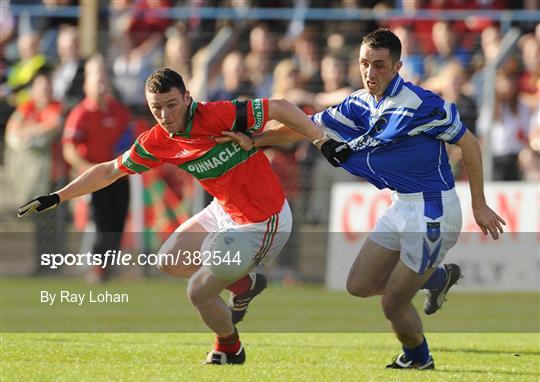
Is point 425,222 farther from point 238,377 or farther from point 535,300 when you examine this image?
point 535,300

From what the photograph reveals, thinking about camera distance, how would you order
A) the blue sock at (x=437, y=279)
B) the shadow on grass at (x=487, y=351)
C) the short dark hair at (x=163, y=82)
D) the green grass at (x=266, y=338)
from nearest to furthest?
the green grass at (x=266, y=338), the short dark hair at (x=163, y=82), the blue sock at (x=437, y=279), the shadow on grass at (x=487, y=351)

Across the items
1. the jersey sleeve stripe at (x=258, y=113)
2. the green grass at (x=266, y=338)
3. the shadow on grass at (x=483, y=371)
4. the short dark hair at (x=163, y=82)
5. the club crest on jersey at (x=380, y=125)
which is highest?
the short dark hair at (x=163, y=82)

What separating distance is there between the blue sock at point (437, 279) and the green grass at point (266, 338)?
0.56m

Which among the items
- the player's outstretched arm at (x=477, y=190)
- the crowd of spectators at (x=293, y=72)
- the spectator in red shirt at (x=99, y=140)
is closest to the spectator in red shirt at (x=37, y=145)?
the crowd of spectators at (x=293, y=72)

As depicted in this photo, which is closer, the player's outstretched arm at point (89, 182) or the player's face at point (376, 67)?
the player's face at point (376, 67)

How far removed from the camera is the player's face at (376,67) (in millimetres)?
8664

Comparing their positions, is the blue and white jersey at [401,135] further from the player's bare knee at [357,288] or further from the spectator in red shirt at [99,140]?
the spectator in red shirt at [99,140]

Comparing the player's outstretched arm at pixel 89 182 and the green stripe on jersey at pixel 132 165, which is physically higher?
the green stripe on jersey at pixel 132 165

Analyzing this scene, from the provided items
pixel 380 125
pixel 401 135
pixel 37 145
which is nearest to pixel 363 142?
pixel 380 125

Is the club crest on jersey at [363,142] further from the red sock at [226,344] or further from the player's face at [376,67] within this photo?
the red sock at [226,344]

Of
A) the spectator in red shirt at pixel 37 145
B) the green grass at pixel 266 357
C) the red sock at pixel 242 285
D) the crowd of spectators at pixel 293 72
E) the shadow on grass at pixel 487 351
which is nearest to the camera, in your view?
the green grass at pixel 266 357

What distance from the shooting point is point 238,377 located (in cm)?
785

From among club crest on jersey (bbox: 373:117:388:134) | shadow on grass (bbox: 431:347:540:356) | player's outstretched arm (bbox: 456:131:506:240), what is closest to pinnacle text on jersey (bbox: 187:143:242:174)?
club crest on jersey (bbox: 373:117:388:134)

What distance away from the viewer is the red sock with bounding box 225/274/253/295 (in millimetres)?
9523
